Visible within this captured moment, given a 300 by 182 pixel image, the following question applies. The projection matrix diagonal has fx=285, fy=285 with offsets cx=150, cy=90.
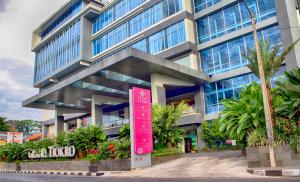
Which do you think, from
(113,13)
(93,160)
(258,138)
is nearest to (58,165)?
(93,160)

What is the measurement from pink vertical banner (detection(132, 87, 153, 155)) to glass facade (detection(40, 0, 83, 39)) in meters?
36.8

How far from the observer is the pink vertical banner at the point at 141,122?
16.9 meters

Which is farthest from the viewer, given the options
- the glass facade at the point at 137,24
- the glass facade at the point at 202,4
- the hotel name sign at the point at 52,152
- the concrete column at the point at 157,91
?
the glass facade at the point at 137,24

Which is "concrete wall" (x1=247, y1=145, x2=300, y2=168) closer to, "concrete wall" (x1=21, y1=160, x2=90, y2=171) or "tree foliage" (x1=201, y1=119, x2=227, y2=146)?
"concrete wall" (x1=21, y1=160, x2=90, y2=171)

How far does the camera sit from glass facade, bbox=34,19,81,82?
1925 inches

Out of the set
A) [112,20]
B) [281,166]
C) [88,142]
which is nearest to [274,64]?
[281,166]

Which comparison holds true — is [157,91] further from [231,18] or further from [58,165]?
[231,18]

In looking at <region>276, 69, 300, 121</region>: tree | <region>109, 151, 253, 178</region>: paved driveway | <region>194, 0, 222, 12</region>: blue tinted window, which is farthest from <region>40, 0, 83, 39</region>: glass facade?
<region>276, 69, 300, 121</region>: tree

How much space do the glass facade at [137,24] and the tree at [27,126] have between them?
88.8 metres

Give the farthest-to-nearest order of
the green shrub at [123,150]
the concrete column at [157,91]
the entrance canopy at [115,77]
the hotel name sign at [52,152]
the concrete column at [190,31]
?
the concrete column at [190,31] < the concrete column at [157,91] < the entrance canopy at [115,77] < the hotel name sign at [52,152] < the green shrub at [123,150]

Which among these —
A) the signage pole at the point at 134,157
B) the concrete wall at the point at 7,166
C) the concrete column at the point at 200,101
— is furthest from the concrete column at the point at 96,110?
the signage pole at the point at 134,157

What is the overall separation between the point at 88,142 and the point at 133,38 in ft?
67.3

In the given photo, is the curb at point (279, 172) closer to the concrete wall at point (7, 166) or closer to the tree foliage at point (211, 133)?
the tree foliage at point (211, 133)

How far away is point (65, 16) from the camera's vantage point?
54000 mm
